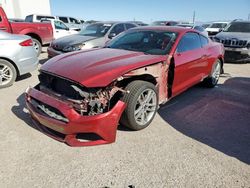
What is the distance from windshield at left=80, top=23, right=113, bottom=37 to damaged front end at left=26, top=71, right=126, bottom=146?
5681 millimetres

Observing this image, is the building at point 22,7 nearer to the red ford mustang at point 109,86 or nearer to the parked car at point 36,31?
the parked car at point 36,31

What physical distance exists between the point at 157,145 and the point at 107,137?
2.33ft

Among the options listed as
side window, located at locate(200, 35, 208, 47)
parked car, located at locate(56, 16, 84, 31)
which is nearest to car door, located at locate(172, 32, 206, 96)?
side window, located at locate(200, 35, 208, 47)

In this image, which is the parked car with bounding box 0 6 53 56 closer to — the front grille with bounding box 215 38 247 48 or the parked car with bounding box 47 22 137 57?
the parked car with bounding box 47 22 137 57

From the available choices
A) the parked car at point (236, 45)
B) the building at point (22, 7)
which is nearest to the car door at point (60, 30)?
the parked car at point (236, 45)

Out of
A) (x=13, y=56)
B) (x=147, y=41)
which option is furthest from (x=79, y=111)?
(x=13, y=56)

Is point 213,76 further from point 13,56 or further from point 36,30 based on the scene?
point 36,30

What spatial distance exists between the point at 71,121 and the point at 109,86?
65cm

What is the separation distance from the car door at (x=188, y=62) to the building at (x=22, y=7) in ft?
97.4

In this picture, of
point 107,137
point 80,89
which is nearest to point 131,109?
point 107,137

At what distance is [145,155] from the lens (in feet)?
9.82

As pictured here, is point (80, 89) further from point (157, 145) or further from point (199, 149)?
point (199, 149)

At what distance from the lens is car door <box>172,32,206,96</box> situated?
413cm

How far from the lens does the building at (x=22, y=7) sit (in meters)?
29.2
